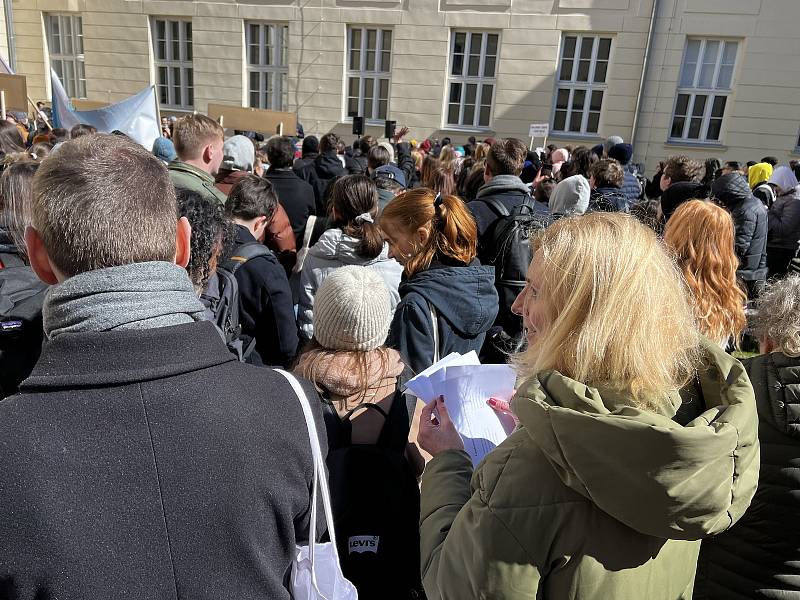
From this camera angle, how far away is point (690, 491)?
945 millimetres

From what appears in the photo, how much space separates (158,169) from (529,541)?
1.02 meters

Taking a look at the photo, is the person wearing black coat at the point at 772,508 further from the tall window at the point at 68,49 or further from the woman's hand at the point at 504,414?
the tall window at the point at 68,49

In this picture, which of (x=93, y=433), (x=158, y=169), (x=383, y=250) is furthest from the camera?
(x=383, y=250)

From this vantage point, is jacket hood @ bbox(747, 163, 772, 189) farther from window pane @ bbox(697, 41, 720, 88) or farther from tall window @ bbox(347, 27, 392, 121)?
tall window @ bbox(347, 27, 392, 121)

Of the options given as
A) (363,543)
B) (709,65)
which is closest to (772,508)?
(363,543)

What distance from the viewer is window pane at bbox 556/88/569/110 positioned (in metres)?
16.6

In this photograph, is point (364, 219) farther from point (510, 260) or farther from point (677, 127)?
Answer: point (677, 127)

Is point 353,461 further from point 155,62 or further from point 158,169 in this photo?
point 155,62

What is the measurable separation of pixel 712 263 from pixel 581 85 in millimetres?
15731

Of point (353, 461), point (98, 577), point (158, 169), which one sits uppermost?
point (158, 169)

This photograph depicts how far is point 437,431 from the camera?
1.48 m

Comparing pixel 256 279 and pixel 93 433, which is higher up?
pixel 93 433

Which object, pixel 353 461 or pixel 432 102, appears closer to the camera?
pixel 353 461

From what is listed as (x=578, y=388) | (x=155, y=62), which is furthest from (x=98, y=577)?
(x=155, y=62)
